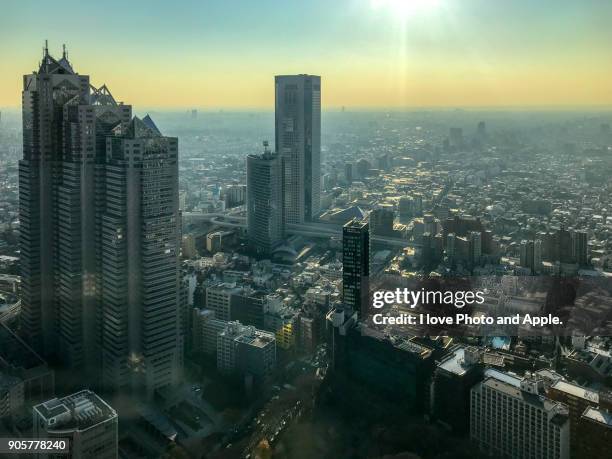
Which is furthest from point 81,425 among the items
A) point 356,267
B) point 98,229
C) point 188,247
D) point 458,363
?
point 188,247

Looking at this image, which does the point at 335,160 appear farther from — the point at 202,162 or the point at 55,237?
the point at 55,237

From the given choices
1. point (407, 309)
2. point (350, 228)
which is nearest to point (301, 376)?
point (407, 309)

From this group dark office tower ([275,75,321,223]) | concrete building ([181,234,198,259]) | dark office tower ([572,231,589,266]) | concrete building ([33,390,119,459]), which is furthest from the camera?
dark office tower ([275,75,321,223])

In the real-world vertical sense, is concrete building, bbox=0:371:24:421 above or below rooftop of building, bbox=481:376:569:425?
below

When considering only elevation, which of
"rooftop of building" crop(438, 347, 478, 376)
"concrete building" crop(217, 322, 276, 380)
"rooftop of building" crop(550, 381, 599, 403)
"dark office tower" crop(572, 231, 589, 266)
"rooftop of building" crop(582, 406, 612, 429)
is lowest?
"concrete building" crop(217, 322, 276, 380)

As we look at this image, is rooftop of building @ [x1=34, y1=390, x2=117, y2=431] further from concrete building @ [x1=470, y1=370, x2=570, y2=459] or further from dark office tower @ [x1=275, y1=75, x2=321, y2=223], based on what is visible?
dark office tower @ [x1=275, y1=75, x2=321, y2=223]

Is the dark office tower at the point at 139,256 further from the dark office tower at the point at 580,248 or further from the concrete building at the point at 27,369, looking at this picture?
the dark office tower at the point at 580,248

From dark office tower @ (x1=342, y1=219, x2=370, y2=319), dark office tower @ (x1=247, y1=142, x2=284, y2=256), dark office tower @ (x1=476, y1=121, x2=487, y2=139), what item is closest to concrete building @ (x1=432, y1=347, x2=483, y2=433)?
dark office tower @ (x1=342, y1=219, x2=370, y2=319)
